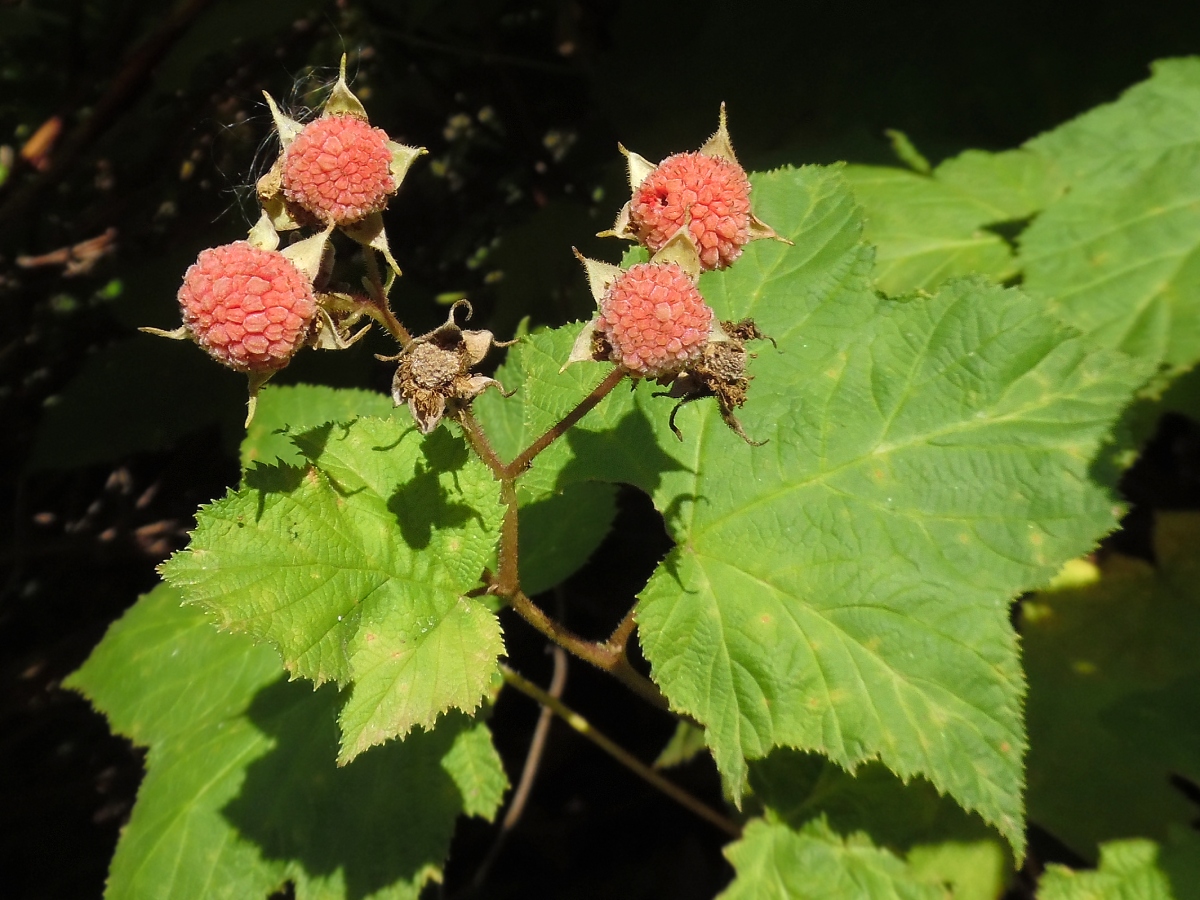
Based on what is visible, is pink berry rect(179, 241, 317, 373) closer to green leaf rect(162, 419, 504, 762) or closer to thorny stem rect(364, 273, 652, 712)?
thorny stem rect(364, 273, 652, 712)

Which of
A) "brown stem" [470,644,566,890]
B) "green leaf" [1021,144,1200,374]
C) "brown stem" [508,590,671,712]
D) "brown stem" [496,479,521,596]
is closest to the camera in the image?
"brown stem" [496,479,521,596]

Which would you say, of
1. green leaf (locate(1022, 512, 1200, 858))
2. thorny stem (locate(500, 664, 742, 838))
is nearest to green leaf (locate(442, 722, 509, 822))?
thorny stem (locate(500, 664, 742, 838))

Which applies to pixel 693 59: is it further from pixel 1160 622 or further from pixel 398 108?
pixel 1160 622

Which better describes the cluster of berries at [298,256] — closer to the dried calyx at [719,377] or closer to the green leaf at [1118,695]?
the dried calyx at [719,377]

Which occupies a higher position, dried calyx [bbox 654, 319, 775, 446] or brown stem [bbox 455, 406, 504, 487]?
dried calyx [bbox 654, 319, 775, 446]

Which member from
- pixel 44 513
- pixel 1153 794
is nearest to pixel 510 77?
pixel 44 513

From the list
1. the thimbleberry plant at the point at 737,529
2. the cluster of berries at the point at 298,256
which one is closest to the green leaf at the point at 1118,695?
the thimbleberry plant at the point at 737,529

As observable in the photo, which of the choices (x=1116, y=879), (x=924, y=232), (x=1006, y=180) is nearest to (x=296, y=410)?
(x=924, y=232)

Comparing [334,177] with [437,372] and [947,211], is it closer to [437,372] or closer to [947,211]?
[437,372]
